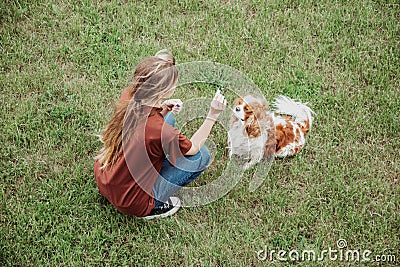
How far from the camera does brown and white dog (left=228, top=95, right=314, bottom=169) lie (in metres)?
3.09

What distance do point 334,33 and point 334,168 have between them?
128cm

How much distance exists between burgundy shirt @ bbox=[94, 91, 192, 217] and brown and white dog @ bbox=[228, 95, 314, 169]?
603 mm

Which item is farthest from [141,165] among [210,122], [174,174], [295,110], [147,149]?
[295,110]

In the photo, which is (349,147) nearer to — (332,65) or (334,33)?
(332,65)

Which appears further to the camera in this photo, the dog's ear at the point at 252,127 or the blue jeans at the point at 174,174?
the dog's ear at the point at 252,127

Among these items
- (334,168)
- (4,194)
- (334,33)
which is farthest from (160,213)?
(334,33)

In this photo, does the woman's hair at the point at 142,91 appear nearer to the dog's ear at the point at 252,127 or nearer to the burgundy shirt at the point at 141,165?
the burgundy shirt at the point at 141,165

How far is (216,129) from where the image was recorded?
3.40 metres

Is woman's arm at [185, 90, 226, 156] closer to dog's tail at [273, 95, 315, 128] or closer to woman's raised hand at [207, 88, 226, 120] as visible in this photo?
woman's raised hand at [207, 88, 226, 120]

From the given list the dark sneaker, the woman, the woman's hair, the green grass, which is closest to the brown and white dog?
the green grass

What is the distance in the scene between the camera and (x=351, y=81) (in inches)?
146

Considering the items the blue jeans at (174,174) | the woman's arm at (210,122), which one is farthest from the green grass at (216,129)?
the woman's arm at (210,122)

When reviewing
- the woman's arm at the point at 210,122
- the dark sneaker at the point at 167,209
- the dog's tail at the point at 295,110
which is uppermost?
the woman's arm at the point at 210,122

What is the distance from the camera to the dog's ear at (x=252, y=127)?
308 cm
